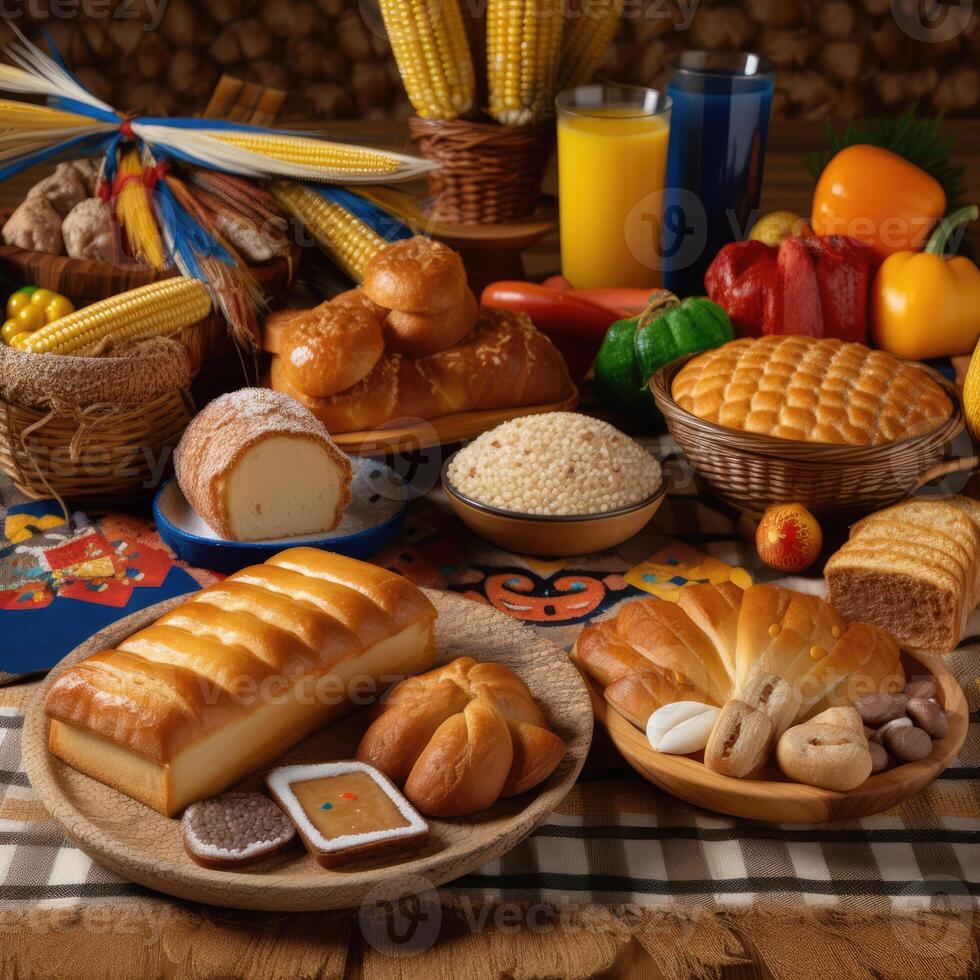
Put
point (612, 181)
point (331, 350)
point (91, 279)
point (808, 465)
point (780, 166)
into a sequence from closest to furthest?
point (808, 465) → point (331, 350) → point (91, 279) → point (612, 181) → point (780, 166)

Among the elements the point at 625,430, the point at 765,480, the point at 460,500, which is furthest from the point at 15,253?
the point at 765,480

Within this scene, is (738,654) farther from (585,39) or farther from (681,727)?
(585,39)

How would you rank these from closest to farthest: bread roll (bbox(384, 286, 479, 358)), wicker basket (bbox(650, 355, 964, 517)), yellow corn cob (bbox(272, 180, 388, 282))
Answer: wicker basket (bbox(650, 355, 964, 517))
bread roll (bbox(384, 286, 479, 358))
yellow corn cob (bbox(272, 180, 388, 282))

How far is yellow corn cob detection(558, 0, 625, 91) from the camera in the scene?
194cm

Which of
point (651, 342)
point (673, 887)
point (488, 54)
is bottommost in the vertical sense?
point (673, 887)

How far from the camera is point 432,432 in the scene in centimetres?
151

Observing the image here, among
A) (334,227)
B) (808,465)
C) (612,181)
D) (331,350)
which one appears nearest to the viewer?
(808,465)

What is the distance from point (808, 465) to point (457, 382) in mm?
461

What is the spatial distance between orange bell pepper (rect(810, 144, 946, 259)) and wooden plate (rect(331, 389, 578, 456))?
548mm

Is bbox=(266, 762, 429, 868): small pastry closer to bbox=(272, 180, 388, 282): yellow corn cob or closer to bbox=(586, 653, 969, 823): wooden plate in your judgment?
bbox=(586, 653, 969, 823): wooden plate

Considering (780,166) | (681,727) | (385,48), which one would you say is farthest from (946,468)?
(385,48)

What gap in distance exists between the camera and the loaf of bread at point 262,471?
1.32 m

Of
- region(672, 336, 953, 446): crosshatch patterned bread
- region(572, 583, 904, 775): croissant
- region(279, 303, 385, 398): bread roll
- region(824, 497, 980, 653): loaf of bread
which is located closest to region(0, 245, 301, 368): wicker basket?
region(279, 303, 385, 398): bread roll

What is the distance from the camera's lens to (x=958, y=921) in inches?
34.8
